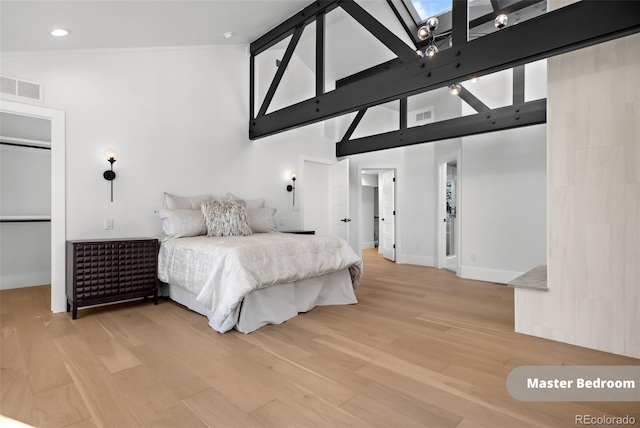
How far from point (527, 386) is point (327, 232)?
488 centimetres

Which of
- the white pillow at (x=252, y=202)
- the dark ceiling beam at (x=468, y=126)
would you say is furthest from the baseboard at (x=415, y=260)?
the white pillow at (x=252, y=202)

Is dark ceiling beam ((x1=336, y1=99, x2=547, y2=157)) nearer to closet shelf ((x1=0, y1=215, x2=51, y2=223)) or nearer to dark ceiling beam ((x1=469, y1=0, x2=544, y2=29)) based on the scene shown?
dark ceiling beam ((x1=469, y1=0, x2=544, y2=29))

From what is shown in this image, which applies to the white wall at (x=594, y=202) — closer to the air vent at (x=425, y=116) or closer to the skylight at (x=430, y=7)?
the skylight at (x=430, y=7)

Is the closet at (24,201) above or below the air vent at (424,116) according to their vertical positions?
below

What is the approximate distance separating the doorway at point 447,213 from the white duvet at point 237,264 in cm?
306

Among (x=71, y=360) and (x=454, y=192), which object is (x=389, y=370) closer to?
(x=71, y=360)

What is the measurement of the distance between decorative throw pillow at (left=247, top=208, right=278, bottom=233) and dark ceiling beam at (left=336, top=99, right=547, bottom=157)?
2.31 meters

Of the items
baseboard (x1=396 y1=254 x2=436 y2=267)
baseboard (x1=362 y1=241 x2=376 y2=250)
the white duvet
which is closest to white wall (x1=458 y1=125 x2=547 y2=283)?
baseboard (x1=396 y1=254 x2=436 y2=267)

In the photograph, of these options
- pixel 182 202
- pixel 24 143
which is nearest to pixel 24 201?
pixel 24 143

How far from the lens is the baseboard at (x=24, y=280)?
171 inches

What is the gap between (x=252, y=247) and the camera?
2.98 m

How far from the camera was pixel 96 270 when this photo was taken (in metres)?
3.29

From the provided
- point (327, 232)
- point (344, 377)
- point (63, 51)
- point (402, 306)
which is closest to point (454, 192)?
point (327, 232)

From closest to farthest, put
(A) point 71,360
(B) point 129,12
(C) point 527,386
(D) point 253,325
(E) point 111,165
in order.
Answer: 1. (C) point 527,386
2. (A) point 71,360
3. (D) point 253,325
4. (B) point 129,12
5. (E) point 111,165
